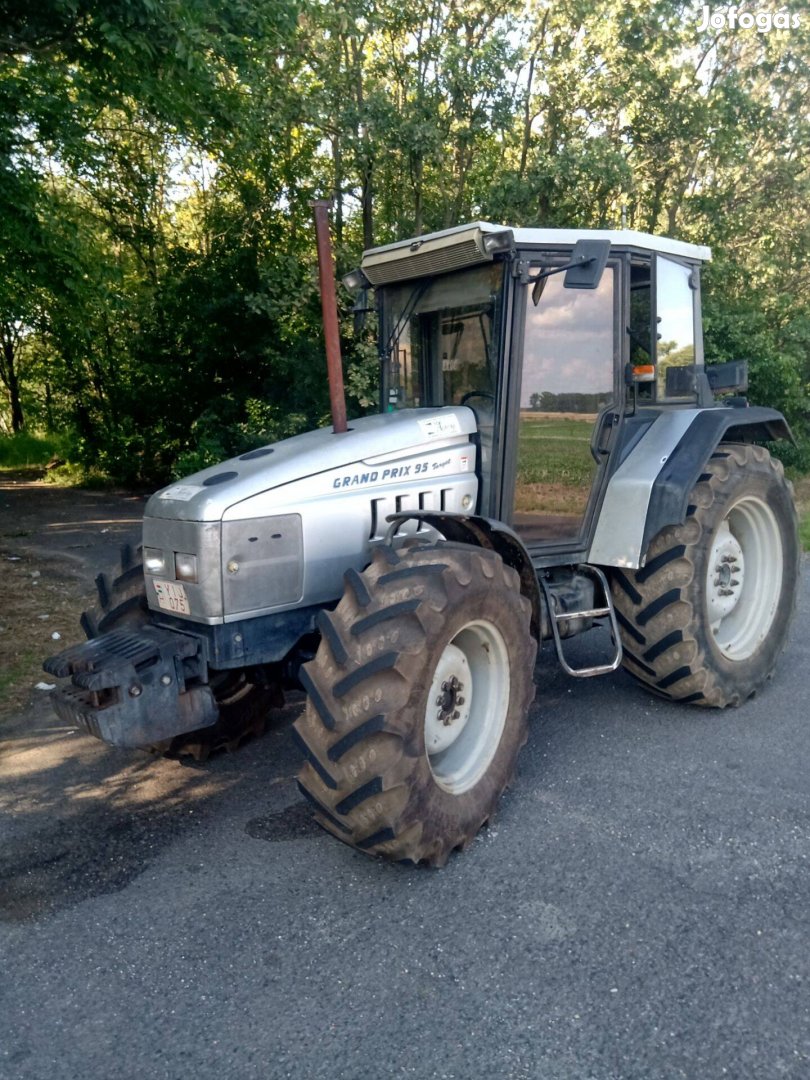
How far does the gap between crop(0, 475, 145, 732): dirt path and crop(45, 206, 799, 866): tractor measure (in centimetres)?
113

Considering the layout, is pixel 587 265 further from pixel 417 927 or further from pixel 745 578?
pixel 417 927

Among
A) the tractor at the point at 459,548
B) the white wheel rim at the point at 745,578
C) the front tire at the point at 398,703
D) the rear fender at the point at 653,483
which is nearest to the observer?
the front tire at the point at 398,703

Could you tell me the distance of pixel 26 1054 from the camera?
2.62m

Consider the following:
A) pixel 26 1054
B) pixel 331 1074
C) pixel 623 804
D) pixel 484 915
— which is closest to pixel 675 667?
pixel 623 804

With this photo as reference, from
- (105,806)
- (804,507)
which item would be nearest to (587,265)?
(105,806)

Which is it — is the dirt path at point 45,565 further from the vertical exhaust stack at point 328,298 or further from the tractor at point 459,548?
the vertical exhaust stack at point 328,298

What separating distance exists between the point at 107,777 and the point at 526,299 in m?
3.13

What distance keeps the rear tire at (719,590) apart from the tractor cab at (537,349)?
45cm

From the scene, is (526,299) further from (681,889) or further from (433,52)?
(433,52)

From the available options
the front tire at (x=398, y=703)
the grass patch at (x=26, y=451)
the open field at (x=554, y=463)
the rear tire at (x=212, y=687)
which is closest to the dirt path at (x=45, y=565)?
the rear tire at (x=212, y=687)

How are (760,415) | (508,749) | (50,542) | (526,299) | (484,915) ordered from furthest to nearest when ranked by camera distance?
(50,542) < (760,415) < (526,299) < (508,749) < (484,915)

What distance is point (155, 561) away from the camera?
398 centimetres

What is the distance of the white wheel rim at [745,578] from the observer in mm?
5383

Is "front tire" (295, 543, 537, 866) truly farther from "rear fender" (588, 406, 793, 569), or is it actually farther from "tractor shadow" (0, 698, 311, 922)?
"rear fender" (588, 406, 793, 569)
